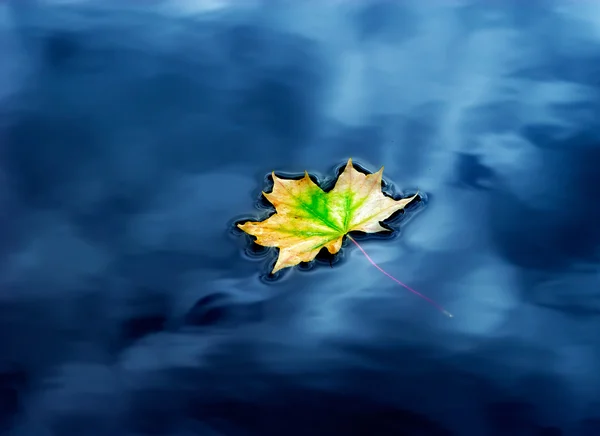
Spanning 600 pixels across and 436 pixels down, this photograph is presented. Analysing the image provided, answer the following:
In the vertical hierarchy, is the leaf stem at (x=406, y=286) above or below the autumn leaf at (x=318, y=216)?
below

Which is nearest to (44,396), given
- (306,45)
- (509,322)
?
(509,322)

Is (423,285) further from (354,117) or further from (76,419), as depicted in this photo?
(76,419)

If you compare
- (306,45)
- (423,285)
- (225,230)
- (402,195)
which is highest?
(306,45)

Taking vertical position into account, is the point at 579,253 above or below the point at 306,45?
below

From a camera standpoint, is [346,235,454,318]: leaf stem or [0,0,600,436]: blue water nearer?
[0,0,600,436]: blue water

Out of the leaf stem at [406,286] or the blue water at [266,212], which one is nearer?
the blue water at [266,212]

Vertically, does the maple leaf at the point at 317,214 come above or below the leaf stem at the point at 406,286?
above

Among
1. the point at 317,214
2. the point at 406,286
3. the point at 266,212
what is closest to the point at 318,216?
the point at 317,214
